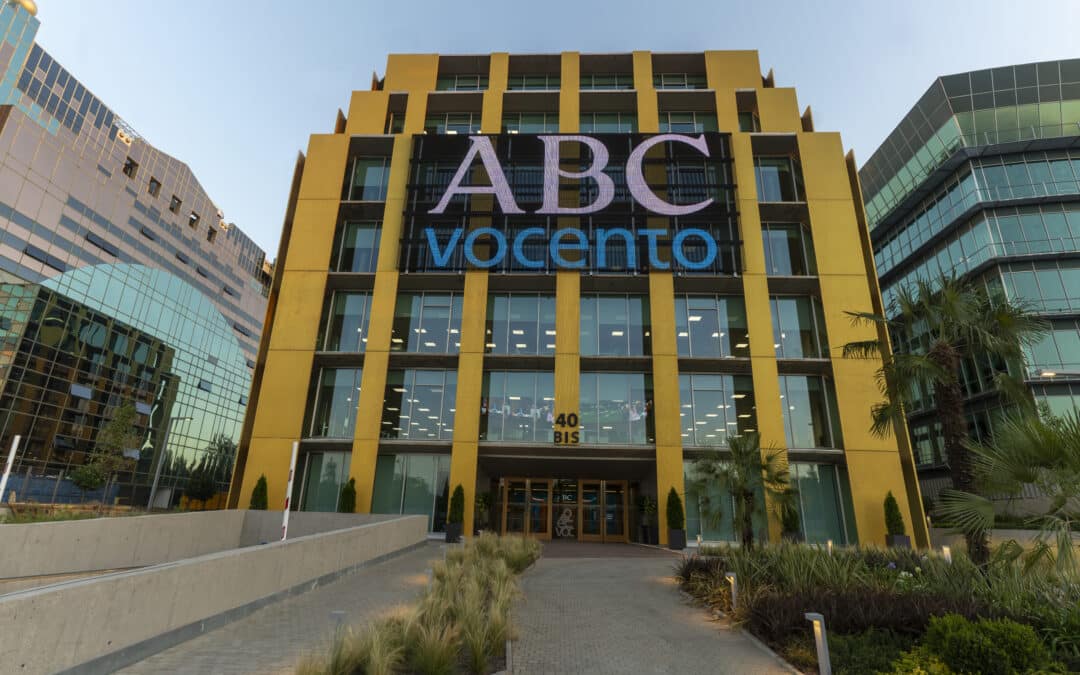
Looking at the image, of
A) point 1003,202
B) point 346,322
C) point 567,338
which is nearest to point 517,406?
point 567,338

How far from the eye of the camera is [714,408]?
23281 millimetres

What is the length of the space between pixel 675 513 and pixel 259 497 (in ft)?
57.2

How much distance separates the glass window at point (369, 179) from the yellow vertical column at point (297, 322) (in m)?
0.82

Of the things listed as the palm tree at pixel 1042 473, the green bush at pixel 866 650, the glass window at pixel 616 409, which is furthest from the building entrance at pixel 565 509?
the green bush at pixel 866 650

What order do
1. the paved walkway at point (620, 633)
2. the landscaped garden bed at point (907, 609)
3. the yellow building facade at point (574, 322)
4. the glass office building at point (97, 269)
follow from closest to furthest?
the landscaped garden bed at point (907, 609) → the paved walkway at point (620, 633) → the yellow building facade at point (574, 322) → the glass office building at point (97, 269)

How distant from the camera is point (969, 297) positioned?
45.4ft

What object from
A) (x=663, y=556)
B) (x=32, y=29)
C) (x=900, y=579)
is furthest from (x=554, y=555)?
(x=32, y=29)

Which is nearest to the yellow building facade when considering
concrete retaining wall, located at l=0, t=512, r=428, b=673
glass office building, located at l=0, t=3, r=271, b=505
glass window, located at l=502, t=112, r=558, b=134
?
glass window, located at l=502, t=112, r=558, b=134

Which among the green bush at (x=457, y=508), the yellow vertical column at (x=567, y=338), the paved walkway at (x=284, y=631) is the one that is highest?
the yellow vertical column at (x=567, y=338)

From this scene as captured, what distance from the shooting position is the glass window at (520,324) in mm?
24547

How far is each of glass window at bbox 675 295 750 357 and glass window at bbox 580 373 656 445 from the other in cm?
280

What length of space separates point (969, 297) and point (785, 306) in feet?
36.5

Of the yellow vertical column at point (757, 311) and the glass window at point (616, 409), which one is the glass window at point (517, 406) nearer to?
the glass window at point (616, 409)

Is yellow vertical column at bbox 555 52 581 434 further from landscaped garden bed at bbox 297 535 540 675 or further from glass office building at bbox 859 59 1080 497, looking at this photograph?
glass office building at bbox 859 59 1080 497
